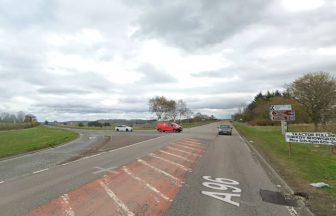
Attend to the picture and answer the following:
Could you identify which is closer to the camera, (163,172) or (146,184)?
(146,184)

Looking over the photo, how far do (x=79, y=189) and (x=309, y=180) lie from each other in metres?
7.28

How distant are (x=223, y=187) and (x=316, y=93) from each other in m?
44.6

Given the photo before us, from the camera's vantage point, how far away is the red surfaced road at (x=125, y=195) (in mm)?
7992

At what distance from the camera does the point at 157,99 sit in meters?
104

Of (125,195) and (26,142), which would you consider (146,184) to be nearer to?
(125,195)

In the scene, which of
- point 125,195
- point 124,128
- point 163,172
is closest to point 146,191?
point 125,195

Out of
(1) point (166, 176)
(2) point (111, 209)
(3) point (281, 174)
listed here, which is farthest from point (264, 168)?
(2) point (111, 209)

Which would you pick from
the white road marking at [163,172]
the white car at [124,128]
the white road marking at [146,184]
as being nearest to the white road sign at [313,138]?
the white road marking at [163,172]

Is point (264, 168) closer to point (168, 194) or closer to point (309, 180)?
point (309, 180)

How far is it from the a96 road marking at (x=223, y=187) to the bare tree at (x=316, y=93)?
40.1 metres

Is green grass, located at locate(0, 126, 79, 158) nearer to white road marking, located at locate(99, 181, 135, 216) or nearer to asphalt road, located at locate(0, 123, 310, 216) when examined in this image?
asphalt road, located at locate(0, 123, 310, 216)

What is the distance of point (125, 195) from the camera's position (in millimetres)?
9602

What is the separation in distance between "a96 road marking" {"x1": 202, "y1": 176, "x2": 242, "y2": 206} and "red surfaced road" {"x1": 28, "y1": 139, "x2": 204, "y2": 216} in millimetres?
841

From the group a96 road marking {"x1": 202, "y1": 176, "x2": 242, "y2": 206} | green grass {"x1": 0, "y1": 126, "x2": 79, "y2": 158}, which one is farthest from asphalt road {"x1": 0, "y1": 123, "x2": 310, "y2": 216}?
green grass {"x1": 0, "y1": 126, "x2": 79, "y2": 158}
